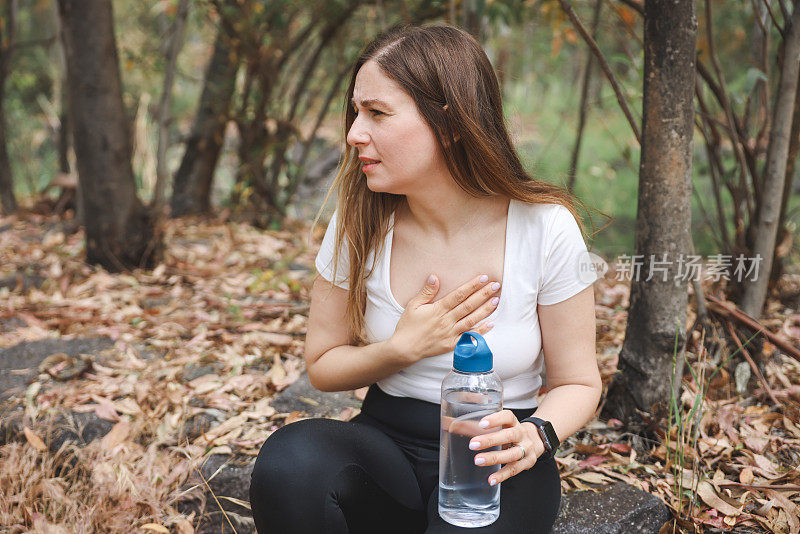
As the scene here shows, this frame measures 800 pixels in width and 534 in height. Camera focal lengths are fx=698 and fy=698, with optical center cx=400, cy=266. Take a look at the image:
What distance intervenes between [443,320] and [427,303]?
8 centimetres

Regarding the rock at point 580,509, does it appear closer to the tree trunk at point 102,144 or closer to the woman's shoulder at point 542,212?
the woman's shoulder at point 542,212

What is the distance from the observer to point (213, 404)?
281 centimetres

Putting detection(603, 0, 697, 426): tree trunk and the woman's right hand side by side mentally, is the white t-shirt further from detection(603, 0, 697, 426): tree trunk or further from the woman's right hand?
detection(603, 0, 697, 426): tree trunk

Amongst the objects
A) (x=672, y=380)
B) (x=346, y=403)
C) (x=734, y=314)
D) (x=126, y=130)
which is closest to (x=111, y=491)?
(x=346, y=403)

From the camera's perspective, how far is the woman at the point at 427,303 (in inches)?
66.0

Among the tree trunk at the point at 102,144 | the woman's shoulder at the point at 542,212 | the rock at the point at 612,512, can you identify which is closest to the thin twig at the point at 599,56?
the woman's shoulder at the point at 542,212

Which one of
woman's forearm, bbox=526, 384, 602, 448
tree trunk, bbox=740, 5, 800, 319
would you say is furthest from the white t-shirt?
tree trunk, bbox=740, 5, 800, 319

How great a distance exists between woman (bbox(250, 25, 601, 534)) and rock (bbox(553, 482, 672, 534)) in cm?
37

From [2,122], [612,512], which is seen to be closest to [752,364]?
[612,512]

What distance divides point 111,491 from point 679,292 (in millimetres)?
2008

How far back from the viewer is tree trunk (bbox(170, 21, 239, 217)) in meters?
6.18

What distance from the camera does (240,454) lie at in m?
2.51

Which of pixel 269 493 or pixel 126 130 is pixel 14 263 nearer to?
pixel 126 130

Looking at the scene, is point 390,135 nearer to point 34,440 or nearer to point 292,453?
point 292,453
